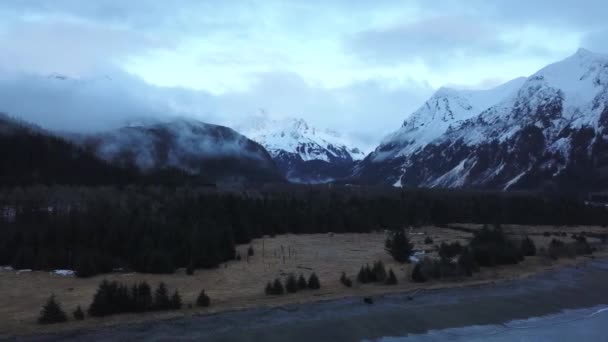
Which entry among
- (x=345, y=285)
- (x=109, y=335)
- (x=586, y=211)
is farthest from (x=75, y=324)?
(x=586, y=211)

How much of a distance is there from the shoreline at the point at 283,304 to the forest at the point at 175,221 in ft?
48.1

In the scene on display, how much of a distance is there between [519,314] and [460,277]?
1148 cm

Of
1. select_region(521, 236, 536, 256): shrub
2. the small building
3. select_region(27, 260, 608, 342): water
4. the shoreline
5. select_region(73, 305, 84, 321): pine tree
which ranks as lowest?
select_region(27, 260, 608, 342): water

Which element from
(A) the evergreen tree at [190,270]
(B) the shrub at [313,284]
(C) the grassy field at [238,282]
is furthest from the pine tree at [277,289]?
(A) the evergreen tree at [190,270]

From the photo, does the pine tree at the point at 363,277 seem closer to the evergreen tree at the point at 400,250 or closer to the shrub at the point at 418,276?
the shrub at the point at 418,276

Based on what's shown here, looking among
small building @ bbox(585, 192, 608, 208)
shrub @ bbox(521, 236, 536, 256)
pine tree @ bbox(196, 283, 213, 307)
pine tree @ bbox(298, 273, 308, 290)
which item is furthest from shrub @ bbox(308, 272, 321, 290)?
small building @ bbox(585, 192, 608, 208)

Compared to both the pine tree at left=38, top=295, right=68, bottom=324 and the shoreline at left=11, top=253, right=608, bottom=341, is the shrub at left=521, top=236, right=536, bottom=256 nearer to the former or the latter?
the shoreline at left=11, top=253, right=608, bottom=341

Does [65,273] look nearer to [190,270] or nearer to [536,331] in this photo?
[190,270]

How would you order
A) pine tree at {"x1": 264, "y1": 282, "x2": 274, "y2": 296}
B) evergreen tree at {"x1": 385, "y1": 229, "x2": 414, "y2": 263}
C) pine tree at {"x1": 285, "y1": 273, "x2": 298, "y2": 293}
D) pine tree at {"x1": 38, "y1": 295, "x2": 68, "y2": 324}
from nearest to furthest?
1. pine tree at {"x1": 38, "y1": 295, "x2": 68, "y2": 324}
2. pine tree at {"x1": 264, "y1": 282, "x2": 274, "y2": 296}
3. pine tree at {"x1": 285, "y1": 273, "x2": 298, "y2": 293}
4. evergreen tree at {"x1": 385, "y1": 229, "x2": 414, "y2": 263}

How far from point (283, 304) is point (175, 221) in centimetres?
3435

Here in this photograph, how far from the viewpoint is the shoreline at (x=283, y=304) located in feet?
108

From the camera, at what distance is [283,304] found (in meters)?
40.2

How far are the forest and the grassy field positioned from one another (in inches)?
87.9

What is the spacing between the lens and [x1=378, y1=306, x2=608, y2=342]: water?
32.9 metres
